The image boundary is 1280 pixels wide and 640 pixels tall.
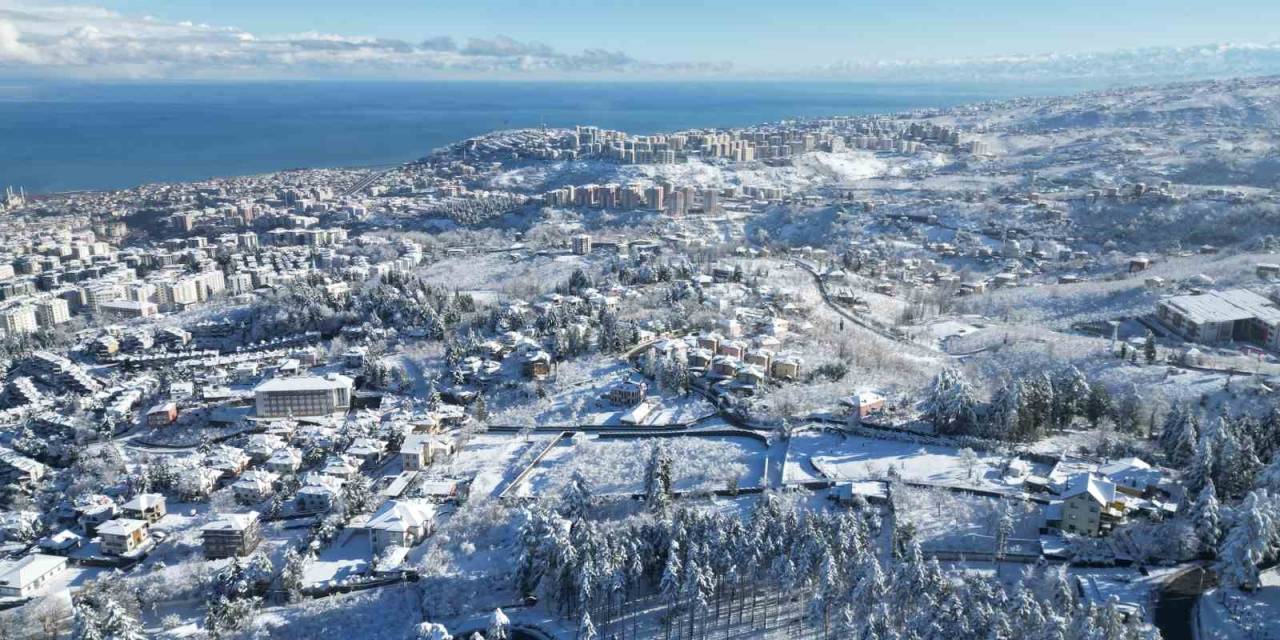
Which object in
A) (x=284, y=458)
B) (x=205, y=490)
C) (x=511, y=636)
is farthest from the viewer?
(x=284, y=458)

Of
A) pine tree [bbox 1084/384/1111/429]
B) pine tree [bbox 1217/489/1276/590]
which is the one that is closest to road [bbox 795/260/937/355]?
pine tree [bbox 1084/384/1111/429]

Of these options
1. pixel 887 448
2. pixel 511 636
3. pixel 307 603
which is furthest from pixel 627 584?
pixel 887 448

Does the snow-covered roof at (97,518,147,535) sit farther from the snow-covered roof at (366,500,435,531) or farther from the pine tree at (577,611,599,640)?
the pine tree at (577,611,599,640)

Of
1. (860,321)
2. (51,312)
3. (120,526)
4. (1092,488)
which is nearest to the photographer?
(1092,488)

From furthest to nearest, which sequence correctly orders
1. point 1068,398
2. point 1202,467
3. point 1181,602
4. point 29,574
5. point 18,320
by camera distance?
point 18,320 → point 1068,398 → point 29,574 → point 1202,467 → point 1181,602

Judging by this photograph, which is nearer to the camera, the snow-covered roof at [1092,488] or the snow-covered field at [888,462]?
the snow-covered roof at [1092,488]

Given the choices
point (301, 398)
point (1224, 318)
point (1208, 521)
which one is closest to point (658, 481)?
point (1208, 521)

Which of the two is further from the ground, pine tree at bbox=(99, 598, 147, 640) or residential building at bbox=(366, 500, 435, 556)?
pine tree at bbox=(99, 598, 147, 640)

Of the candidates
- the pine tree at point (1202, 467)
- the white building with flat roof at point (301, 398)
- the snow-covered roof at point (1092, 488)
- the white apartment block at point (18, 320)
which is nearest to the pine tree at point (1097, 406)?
the pine tree at point (1202, 467)

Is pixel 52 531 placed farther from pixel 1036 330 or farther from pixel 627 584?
pixel 1036 330

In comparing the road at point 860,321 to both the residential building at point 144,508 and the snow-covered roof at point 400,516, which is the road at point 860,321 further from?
the residential building at point 144,508

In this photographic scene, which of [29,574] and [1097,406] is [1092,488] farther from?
[29,574]
